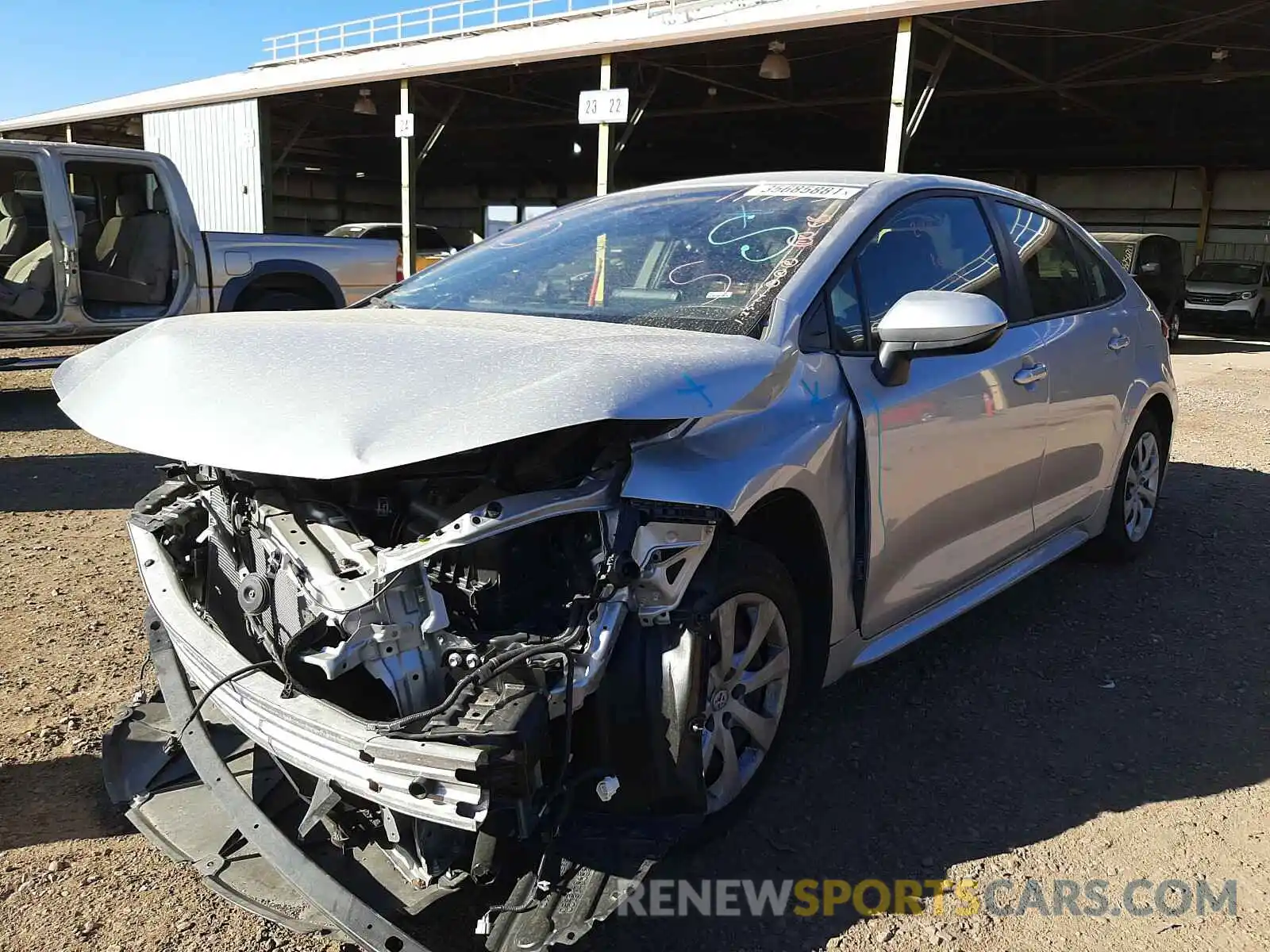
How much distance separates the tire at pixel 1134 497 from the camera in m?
4.71

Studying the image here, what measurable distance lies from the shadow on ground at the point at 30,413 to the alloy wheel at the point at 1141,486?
692cm

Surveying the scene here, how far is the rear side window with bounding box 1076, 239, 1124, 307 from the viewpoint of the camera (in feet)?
14.4

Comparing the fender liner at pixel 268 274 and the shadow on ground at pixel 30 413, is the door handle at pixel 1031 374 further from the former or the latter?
the shadow on ground at pixel 30 413

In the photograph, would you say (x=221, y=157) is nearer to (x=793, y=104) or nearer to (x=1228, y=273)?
(x=793, y=104)

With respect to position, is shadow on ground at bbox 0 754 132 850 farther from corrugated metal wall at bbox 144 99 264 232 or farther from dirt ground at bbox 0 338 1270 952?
corrugated metal wall at bbox 144 99 264 232

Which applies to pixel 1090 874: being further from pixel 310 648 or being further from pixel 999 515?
pixel 310 648

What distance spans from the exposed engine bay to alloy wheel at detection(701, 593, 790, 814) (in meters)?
0.23

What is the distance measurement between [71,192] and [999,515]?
7828 mm

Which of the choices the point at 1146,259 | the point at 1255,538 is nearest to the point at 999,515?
the point at 1255,538

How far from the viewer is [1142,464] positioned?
16.1 ft

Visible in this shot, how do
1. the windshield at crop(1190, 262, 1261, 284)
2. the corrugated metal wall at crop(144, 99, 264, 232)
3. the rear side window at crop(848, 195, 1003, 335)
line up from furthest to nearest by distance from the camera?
the windshield at crop(1190, 262, 1261, 284), the corrugated metal wall at crop(144, 99, 264, 232), the rear side window at crop(848, 195, 1003, 335)

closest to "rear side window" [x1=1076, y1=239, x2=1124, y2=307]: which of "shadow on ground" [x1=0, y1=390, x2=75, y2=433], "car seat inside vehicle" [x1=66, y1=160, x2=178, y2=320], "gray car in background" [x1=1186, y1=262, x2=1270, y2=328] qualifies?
"shadow on ground" [x1=0, y1=390, x2=75, y2=433]

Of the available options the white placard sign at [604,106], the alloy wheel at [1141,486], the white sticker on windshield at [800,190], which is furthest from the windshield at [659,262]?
the white placard sign at [604,106]

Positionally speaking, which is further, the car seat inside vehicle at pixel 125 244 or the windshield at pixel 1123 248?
the windshield at pixel 1123 248
